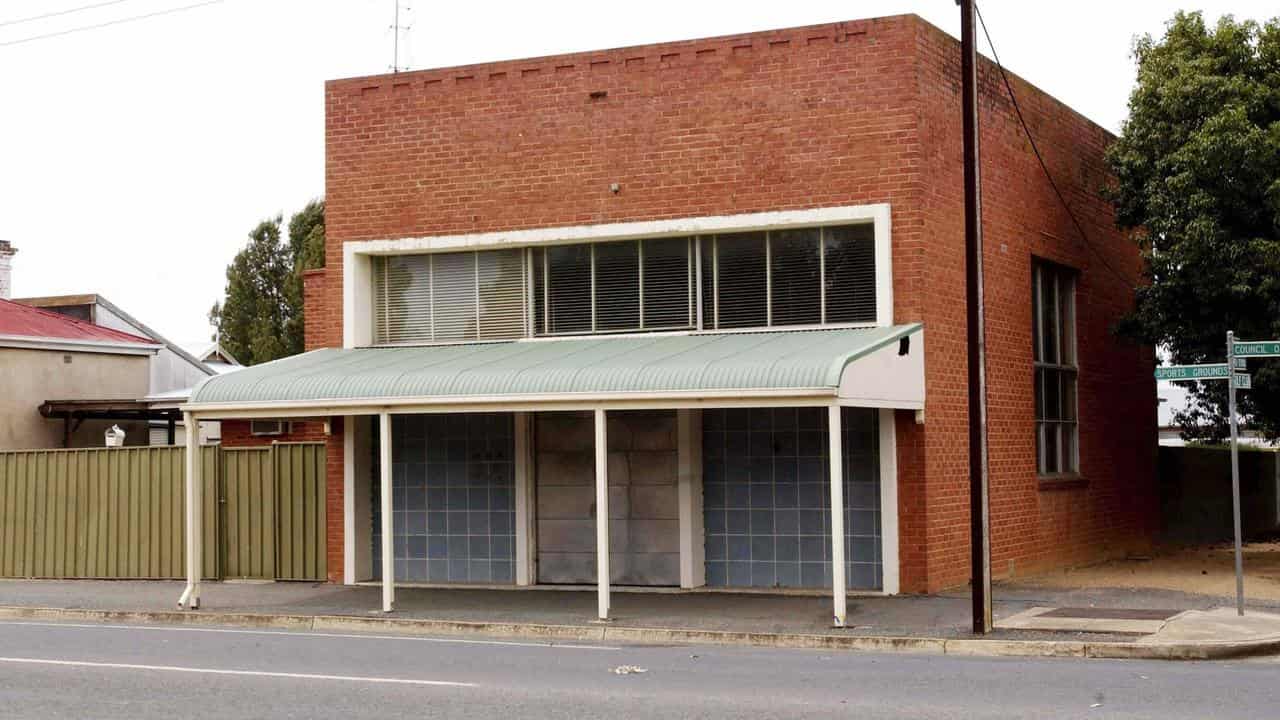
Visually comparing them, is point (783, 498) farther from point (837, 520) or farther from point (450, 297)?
→ point (450, 297)

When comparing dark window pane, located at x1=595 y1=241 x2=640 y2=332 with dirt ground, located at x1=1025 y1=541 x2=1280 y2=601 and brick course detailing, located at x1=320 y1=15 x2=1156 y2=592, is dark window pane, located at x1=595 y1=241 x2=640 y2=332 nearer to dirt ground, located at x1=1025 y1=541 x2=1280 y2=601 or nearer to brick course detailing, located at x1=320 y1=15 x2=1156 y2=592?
brick course detailing, located at x1=320 y1=15 x2=1156 y2=592

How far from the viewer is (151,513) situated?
22.6 meters

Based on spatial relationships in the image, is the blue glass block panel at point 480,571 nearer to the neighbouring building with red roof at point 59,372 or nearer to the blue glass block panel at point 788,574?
the blue glass block panel at point 788,574

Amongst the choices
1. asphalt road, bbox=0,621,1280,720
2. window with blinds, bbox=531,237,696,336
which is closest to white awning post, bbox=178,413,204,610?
asphalt road, bbox=0,621,1280,720

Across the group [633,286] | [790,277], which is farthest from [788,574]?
[633,286]

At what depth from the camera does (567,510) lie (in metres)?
20.1

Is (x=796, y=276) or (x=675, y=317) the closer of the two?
(x=796, y=276)

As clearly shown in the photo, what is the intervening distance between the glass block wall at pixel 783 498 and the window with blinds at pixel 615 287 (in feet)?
4.79

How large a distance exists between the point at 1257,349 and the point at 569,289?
8233 mm

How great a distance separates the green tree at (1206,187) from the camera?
66.7 feet

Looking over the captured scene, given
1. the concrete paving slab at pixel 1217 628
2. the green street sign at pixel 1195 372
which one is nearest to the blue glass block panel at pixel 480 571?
the concrete paving slab at pixel 1217 628

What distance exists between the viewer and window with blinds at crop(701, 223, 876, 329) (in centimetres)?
1870

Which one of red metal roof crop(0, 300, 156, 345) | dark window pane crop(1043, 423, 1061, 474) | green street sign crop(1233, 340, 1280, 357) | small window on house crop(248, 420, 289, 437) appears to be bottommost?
dark window pane crop(1043, 423, 1061, 474)

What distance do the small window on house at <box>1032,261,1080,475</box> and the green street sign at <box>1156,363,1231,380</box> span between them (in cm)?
582
